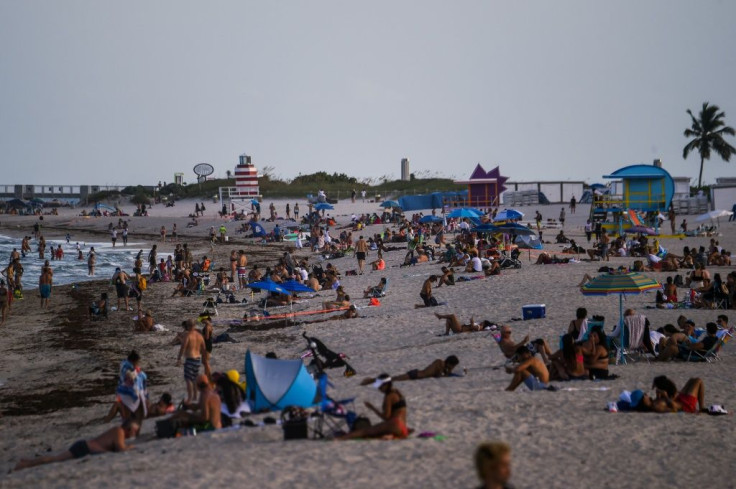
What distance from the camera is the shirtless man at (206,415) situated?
33.0 feet

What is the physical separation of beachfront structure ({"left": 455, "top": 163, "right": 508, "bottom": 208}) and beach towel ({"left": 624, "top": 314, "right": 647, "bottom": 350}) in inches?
1526

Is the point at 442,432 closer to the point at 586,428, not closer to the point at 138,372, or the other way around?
the point at 586,428

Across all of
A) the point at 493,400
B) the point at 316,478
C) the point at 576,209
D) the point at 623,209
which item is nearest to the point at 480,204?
the point at 576,209

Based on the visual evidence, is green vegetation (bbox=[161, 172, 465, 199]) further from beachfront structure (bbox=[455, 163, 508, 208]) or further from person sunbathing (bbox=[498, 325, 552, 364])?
person sunbathing (bbox=[498, 325, 552, 364])

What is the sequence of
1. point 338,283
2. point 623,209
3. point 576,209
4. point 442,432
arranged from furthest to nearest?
point 576,209 → point 623,209 → point 338,283 → point 442,432

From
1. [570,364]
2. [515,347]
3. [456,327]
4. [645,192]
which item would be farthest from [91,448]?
[645,192]

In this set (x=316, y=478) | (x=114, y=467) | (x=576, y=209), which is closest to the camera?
(x=316, y=478)

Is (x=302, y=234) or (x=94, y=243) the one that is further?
(x=94, y=243)

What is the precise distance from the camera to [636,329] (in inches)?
535

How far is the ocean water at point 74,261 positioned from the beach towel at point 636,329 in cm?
2692

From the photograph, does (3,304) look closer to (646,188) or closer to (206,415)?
(206,415)

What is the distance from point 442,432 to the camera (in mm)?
9469

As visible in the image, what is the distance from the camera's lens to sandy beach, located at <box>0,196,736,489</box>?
8.30 metres

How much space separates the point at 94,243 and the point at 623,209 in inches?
1320
